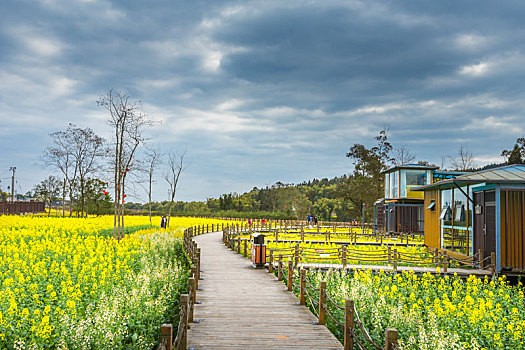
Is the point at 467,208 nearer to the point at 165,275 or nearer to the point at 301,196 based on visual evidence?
the point at 165,275

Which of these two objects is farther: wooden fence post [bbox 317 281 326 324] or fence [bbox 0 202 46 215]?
fence [bbox 0 202 46 215]

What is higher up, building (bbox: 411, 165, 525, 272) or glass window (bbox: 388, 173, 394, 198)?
glass window (bbox: 388, 173, 394, 198)

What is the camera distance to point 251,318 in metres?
9.70

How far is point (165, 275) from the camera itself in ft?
41.6

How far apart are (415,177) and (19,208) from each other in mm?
40282

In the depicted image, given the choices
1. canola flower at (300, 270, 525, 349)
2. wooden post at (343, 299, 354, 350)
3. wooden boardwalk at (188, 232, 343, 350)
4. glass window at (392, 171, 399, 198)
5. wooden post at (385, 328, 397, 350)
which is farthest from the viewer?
glass window at (392, 171, 399, 198)

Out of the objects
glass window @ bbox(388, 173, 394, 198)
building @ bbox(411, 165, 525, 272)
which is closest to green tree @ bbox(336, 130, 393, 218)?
glass window @ bbox(388, 173, 394, 198)

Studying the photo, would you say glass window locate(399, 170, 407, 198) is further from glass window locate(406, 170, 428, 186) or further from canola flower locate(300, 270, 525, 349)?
canola flower locate(300, 270, 525, 349)

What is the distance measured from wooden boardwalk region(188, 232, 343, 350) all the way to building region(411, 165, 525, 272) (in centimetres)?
916

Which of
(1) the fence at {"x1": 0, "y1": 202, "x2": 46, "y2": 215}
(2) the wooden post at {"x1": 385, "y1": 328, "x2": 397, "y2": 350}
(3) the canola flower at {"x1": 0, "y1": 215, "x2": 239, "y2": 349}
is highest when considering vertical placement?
(1) the fence at {"x1": 0, "y1": 202, "x2": 46, "y2": 215}

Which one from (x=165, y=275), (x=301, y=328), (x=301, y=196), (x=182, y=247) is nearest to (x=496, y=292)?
(x=301, y=328)

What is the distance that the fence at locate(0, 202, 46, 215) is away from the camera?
41.5 m

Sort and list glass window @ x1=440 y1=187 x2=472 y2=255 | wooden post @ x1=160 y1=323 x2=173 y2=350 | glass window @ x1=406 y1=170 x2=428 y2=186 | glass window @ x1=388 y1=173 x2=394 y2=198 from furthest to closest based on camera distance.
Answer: glass window @ x1=388 y1=173 x2=394 y2=198, glass window @ x1=406 y1=170 x2=428 y2=186, glass window @ x1=440 y1=187 x2=472 y2=255, wooden post @ x1=160 y1=323 x2=173 y2=350

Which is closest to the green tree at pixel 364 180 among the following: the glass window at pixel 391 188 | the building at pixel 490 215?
the glass window at pixel 391 188
